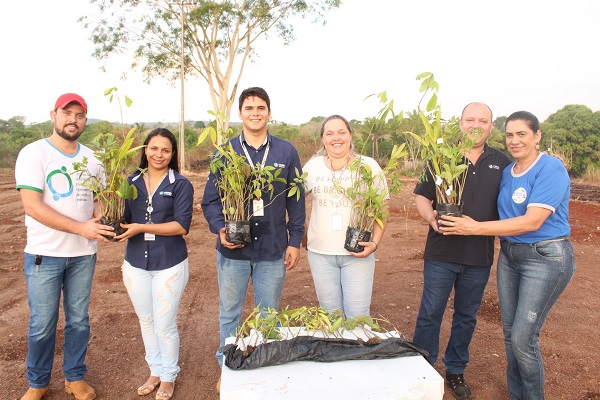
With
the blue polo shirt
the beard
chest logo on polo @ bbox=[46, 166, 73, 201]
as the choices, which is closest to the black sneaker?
the blue polo shirt

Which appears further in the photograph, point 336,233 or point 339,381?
point 336,233

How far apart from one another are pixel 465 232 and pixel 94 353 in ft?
11.0

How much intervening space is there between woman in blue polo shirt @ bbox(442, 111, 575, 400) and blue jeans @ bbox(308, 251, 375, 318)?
2.23 feet

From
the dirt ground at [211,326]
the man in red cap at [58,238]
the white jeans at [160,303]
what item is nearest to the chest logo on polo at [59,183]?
the man in red cap at [58,238]

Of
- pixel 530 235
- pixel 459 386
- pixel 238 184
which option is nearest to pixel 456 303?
pixel 459 386

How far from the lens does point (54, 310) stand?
312 cm

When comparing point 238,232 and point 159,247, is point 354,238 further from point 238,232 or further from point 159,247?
point 159,247

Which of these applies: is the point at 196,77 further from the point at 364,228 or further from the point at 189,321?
the point at 364,228

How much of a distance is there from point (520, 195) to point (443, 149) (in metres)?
0.62

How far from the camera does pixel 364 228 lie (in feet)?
10.2

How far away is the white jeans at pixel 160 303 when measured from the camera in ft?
10.3

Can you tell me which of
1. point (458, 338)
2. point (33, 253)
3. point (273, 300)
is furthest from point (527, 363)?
point (33, 253)

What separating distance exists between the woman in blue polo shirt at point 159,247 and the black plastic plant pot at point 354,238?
45.7 inches

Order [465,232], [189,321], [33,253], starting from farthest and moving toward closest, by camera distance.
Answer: [189,321] < [33,253] < [465,232]
